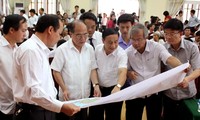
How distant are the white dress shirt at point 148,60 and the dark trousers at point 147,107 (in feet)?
0.73

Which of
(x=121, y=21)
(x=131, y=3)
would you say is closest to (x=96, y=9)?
(x=131, y=3)

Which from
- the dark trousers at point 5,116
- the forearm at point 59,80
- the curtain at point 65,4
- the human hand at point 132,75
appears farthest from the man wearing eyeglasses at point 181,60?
the curtain at point 65,4

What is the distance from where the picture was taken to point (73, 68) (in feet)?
6.88

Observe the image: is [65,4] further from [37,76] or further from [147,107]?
[37,76]

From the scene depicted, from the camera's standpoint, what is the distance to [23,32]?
189cm

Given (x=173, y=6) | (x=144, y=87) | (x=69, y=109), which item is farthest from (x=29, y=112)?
(x=173, y=6)

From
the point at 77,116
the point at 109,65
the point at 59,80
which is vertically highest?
the point at 109,65

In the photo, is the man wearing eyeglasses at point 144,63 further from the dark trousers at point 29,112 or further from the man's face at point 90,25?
the dark trousers at point 29,112

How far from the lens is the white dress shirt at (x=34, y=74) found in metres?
1.39

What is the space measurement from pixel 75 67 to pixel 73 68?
0.02 meters

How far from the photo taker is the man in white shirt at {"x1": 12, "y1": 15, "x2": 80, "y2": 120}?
1390 mm

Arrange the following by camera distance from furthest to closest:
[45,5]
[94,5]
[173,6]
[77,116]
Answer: [94,5]
[45,5]
[173,6]
[77,116]

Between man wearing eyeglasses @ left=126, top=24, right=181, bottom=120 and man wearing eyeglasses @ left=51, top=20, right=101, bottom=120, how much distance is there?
1.17 ft

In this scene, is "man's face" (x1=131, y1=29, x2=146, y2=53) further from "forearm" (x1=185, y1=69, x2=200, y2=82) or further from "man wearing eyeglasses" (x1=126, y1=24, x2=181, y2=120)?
"forearm" (x1=185, y1=69, x2=200, y2=82)
